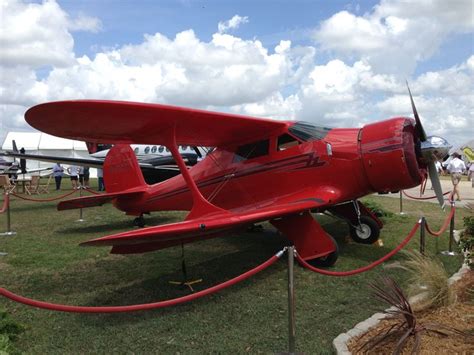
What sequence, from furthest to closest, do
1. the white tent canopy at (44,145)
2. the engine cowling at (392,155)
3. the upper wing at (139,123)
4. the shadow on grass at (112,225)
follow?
the white tent canopy at (44,145), the shadow on grass at (112,225), the engine cowling at (392,155), the upper wing at (139,123)

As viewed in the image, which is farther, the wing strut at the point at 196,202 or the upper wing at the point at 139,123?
the wing strut at the point at 196,202

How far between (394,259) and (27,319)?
16.7ft

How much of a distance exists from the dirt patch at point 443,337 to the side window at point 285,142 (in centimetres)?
305

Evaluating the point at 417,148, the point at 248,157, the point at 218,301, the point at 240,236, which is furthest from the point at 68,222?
the point at 417,148

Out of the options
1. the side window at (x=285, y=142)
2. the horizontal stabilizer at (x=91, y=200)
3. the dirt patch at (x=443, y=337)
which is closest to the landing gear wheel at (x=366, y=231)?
the side window at (x=285, y=142)

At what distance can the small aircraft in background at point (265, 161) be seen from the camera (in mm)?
4828

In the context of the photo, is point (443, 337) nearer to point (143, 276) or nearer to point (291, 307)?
point (291, 307)

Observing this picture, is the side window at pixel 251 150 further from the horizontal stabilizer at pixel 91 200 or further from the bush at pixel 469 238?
the bush at pixel 469 238

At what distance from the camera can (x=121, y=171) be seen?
9305 mm

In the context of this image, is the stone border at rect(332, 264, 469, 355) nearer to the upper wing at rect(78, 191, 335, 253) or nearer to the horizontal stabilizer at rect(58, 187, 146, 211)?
the upper wing at rect(78, 191, 335, 253)

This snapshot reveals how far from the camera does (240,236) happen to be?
832cm

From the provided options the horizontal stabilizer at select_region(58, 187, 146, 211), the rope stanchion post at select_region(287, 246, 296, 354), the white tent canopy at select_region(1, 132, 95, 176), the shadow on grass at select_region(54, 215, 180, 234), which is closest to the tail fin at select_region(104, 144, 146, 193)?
the horizontal stabilizer at select_region(58, 187, 146, 211)

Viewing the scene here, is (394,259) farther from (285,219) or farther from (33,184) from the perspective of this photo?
(33,184)

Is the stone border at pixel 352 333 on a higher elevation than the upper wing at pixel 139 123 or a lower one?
lower
